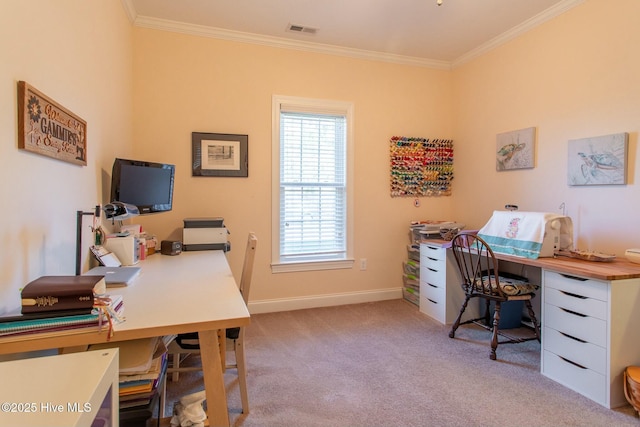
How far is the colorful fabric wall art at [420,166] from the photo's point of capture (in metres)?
3.69

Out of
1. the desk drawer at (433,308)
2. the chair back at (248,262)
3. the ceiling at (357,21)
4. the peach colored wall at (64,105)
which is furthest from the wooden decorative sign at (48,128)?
the desk drawer at (433,308)

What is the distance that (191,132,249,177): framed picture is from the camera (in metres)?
3.06

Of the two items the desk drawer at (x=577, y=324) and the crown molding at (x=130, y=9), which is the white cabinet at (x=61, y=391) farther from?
the crown molding at (x=130, y=9)

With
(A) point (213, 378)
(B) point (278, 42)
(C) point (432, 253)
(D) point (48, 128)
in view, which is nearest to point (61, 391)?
(A) point (213, 378)

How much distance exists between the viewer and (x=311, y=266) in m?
3.45

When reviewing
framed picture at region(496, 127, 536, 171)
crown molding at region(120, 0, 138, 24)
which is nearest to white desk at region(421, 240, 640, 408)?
framed picture at region(496, 127, 536, 171)

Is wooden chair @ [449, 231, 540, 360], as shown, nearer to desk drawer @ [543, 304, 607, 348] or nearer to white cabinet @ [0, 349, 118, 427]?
desk drawer @ [543, 304, 607, 348]

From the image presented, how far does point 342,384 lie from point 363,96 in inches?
108

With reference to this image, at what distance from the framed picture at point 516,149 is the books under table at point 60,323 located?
3.21 m

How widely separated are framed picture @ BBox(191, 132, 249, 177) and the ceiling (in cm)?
93

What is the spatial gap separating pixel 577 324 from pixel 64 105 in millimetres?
2939

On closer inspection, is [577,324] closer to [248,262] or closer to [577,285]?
[577,285]

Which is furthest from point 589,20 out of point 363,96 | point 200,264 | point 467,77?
point 200,264

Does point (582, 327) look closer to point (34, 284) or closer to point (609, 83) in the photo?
point (609, 83)
